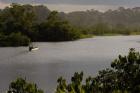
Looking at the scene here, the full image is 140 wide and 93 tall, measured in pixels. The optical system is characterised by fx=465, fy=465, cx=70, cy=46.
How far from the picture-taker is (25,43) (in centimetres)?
9581

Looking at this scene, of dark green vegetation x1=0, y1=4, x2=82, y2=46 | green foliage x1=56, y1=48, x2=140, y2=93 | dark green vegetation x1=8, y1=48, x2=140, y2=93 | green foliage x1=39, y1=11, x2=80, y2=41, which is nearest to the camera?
dark green vegetation x1=8, y1=48, x2=140, y2=93

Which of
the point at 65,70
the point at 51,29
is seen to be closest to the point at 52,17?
the point at 51,29

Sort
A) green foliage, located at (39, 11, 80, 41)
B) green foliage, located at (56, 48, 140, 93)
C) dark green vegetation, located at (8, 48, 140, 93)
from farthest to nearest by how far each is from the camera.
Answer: green foliage, located at (39, 11, 80, 41) < green foliage, located at (56, 48, 140, 93) < dark green vegetation, located at (8, 48, 140, 93)

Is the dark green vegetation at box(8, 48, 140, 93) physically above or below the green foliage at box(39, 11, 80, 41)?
above

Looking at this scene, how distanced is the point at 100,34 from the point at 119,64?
5618 inches

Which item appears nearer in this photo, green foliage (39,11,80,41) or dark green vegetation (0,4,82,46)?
dark green vegetation (0,4,82,46)

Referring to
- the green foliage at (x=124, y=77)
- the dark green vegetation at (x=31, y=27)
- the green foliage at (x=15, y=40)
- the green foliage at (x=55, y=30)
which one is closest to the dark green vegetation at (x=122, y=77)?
the green foliage at (x=124, y=77)

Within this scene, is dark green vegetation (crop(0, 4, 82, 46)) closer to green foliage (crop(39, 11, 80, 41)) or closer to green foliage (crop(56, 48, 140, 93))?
green foliage (crop(39, 11, 80, 41))

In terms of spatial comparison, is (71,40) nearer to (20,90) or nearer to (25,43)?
(25,43)

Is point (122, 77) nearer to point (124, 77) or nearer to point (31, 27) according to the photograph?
point (124, 77)

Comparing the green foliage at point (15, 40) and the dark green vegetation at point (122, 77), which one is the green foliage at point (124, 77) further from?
the green foliage at point (15, 40)

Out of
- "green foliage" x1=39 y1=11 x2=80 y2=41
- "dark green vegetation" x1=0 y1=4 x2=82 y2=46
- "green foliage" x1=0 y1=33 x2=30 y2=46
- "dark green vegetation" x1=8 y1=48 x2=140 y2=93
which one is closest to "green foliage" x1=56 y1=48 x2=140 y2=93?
"dark green vegetation" x1=8 y1=48 x2=140 y2=93

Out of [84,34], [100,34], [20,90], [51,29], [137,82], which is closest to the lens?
[20,90]

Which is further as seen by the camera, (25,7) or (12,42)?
(25,7)
